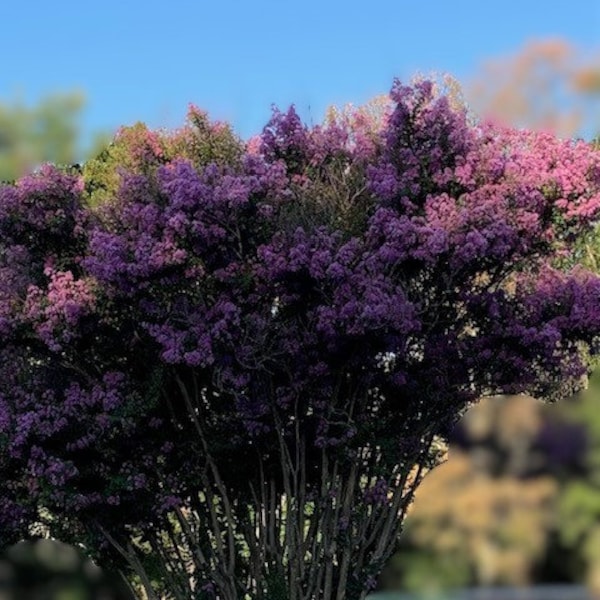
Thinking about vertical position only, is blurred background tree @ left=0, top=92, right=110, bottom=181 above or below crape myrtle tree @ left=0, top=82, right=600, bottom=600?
above

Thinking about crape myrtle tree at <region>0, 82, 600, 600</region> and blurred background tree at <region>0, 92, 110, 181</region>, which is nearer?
Answer: crape myrtle tree at <region>0, 82, 600, 600</region>

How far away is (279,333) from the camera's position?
24.3 feet

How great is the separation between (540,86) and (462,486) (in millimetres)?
17021

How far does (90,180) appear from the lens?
9398mm

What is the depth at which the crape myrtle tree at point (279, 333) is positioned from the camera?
7.23 m

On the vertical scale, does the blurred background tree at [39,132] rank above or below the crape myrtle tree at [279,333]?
above

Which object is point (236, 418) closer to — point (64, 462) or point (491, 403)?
point (64, 462)

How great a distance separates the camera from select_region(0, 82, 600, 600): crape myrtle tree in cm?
723

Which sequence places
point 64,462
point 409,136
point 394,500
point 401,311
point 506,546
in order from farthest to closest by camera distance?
1. point 394,500
2. point 409,136
3. point 64,462
4. point 401,311
5. point 506,546

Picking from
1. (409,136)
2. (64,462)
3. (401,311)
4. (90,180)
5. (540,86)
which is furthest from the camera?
(540,86)

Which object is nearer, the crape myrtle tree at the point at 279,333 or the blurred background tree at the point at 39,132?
the crape myrtle tree at the point at 279,333

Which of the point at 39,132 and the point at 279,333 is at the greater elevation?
the point at 39,132

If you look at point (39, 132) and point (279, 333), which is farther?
point (39, 132)

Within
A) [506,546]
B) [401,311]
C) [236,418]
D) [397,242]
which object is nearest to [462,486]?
[506,546]
